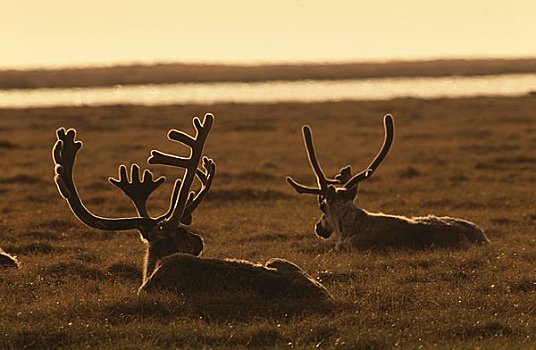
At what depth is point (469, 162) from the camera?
80.6 ft

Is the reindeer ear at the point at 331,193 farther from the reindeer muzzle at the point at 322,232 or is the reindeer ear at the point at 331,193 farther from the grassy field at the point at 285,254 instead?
the grassy field at the point at 285,254

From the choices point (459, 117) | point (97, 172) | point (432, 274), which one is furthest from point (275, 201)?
point (459, 117)

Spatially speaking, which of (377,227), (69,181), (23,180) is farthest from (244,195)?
(69,181)

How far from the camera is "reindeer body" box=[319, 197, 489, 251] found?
13.0m

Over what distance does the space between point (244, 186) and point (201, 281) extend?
10942mm

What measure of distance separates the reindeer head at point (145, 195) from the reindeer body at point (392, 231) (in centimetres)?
267

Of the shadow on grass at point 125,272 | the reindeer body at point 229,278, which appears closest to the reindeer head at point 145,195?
the reindeer body at point 229,278

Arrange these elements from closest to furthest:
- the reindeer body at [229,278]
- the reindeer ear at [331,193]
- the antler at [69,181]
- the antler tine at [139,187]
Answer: the reindeer body at [229,278] → the antler at [69,181] → the antler tine at [139,187] → the reindeer ear at [331,193]

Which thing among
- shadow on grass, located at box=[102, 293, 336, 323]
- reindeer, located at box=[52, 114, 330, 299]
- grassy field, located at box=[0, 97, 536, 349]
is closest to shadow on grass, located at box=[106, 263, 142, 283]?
grassy field, located at box=[0, 97, 536, 349]

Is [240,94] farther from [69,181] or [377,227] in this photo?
[69,181]

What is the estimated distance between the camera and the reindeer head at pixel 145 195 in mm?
10445

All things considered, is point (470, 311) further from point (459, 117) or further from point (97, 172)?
point (459, 117)

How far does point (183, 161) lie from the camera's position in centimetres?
1091

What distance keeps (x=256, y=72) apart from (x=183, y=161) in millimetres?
121938
